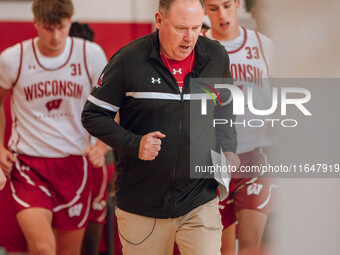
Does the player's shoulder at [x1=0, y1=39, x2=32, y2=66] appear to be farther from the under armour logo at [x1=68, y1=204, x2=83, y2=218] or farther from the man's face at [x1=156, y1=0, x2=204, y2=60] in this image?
the man's face at [x1=156, y1=0, x2=204, y2=60]

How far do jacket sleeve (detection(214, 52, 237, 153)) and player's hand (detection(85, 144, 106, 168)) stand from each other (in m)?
1.24

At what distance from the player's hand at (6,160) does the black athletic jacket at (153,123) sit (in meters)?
1.14

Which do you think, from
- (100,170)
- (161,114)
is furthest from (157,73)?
(100,170)

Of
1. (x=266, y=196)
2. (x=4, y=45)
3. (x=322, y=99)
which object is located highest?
(x=4, y=45)

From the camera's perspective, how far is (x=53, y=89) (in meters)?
3.85

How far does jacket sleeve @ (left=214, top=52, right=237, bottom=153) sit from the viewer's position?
297 cm

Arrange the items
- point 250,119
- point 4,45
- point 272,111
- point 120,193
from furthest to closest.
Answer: point 4,45, point 250,119, point 272,111, point 120,193

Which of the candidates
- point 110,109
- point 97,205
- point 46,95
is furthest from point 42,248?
point 110,109

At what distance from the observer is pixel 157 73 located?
2756mm

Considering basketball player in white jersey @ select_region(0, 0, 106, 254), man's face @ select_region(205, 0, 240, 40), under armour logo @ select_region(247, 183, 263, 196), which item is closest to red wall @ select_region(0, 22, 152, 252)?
basketball player in white jersey @ select_region(0, 0, 106, 254)

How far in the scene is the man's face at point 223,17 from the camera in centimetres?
330

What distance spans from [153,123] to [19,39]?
278cm

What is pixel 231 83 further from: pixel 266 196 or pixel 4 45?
pixel 4 45

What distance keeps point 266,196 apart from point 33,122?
166 centimetres
